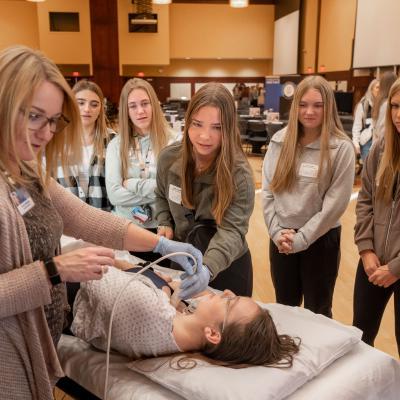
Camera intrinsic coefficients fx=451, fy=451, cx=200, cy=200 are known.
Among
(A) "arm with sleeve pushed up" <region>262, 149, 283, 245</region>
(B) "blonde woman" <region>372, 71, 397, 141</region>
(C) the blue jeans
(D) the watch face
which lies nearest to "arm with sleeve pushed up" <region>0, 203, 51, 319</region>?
(A) "arm with sleeve pushed up" <region>262, 149, 283, 245</region>

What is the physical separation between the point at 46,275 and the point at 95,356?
574 millimetres

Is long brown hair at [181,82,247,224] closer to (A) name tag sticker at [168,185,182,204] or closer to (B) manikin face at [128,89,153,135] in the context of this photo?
(A) name tag sticker at [168,185,182,204]

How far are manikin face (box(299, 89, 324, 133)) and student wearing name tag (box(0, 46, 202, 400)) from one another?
1266 millimetres

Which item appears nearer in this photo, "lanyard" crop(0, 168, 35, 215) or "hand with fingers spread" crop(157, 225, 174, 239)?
"lanyard" crop(0, 168, 35, 215)

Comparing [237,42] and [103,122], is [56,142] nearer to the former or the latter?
[103,122]

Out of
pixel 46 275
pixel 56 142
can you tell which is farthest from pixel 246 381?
pixel 56 142

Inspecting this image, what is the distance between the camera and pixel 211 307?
150cm

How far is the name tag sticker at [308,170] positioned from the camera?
7.20 ft

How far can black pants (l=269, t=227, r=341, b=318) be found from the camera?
2240mm

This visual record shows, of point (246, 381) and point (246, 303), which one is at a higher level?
point (246, 303)

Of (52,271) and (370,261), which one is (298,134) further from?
(52,271)

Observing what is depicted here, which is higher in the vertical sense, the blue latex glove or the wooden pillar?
the wooden pillar

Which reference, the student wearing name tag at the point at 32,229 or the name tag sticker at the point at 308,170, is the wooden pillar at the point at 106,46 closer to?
the name tag sticker at the point at 308,170

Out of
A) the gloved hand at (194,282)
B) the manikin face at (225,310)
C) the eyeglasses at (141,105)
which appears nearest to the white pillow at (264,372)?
the manikin face at (225,310)
